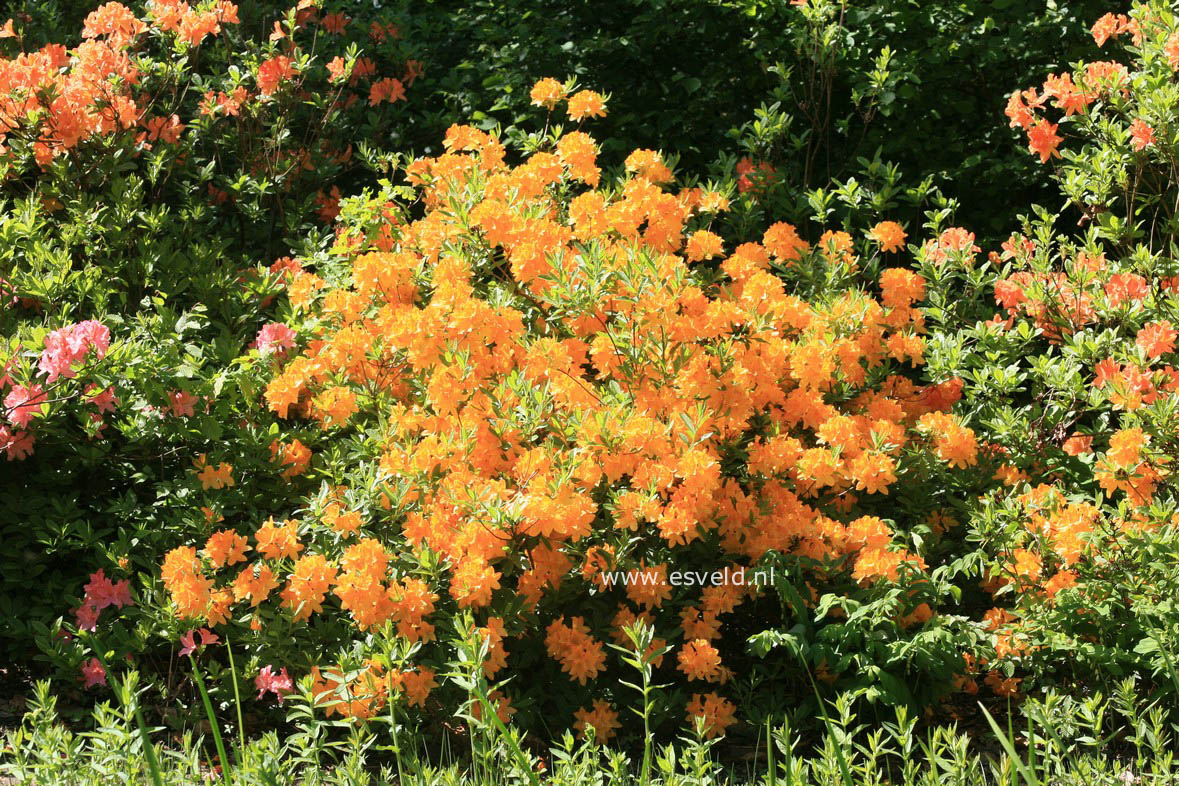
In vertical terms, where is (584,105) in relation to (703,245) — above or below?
above

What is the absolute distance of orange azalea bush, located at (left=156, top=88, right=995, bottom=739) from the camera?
9.60ft

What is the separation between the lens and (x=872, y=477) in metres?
3.17

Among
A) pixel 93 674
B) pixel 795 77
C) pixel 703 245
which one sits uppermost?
pixel 795 77

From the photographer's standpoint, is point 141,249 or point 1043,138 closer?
point 1043,138

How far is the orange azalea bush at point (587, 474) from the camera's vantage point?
293 centimetres

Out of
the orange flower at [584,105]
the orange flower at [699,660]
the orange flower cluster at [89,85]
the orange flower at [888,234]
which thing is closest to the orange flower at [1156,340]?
the orange flower at [888,234]

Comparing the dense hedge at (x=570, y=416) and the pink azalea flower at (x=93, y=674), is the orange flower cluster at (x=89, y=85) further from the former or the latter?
the pink azalea flower at (x=93, y=674)

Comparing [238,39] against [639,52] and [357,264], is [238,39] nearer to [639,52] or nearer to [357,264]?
[639,52]

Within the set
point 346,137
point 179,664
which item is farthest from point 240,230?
point 179,664

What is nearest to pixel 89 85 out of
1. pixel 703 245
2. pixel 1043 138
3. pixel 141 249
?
pixel 141 249

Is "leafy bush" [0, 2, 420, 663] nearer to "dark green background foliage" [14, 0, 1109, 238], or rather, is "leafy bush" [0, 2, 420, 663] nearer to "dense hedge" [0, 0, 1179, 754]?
"dense hedge" [0, 0, 1179, 754]

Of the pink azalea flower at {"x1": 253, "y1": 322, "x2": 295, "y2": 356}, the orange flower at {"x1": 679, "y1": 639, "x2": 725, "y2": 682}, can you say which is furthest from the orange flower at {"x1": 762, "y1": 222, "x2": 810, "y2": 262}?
the pink azalea flower at {"x1": 253, "y1": 322, "x2": 295, "y2": 356}

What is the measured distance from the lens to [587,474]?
2.88 m

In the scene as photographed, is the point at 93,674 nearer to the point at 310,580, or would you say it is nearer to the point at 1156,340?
the point at 310,580
